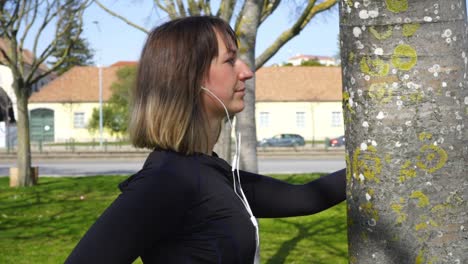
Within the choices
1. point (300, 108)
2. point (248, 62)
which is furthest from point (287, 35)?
point (300, 108)

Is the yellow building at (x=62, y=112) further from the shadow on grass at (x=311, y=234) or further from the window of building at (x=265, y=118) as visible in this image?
the shadow on grass at (x=311, y=234)

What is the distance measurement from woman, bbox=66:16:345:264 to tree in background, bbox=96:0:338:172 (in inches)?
83.5

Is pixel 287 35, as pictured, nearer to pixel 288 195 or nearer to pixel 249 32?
pixel 249 32

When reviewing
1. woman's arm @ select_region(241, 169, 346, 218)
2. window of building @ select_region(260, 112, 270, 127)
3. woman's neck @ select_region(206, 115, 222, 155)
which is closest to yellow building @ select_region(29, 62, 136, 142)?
window of building @ select_region(260, 112, 270, 127)

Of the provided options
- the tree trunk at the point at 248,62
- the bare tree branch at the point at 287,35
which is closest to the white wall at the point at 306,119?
the bare tree branch at the point at 287,35

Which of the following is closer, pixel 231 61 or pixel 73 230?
pixel 231 61

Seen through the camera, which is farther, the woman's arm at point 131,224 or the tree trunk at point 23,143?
the tree trunk at point 23,143

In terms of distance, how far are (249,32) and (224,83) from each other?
4192mm

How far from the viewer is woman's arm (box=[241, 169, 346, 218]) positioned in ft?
7.18

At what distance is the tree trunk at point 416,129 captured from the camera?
167cm

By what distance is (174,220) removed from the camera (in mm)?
1689

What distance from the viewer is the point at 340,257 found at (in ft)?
25.8

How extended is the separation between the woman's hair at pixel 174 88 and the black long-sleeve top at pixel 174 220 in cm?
5

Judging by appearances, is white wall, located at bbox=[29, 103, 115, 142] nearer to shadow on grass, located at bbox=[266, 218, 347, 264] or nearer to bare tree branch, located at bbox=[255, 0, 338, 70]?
shadow on grass, located at bbox=[266, 218, 347, 264]
